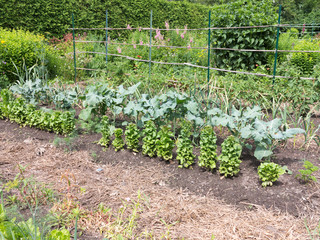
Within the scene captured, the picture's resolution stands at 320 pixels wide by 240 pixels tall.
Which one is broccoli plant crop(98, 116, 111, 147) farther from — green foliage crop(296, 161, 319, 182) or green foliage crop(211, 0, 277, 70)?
green foliage crop(211, 0, 277, 70)

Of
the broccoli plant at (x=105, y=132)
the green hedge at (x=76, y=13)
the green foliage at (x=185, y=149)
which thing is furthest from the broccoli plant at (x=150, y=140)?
the green hedge at (x=76, y=13)

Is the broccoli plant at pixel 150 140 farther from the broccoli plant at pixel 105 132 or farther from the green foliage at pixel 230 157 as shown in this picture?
the green foliage at pixel 230 157

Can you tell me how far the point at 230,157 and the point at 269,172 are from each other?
0.37 metres

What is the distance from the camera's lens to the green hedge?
8.52 meters

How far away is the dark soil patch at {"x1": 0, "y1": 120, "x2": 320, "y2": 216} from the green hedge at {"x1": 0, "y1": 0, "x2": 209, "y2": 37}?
16.4ft

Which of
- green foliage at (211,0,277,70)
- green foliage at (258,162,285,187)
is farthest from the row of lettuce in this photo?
green foliage at (211,0,277,70)

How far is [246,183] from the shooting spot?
273 centimetres

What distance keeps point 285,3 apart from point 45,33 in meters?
25.3

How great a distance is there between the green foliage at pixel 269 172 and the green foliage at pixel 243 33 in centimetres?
406

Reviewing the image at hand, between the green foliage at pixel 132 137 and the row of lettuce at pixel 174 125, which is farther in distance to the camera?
the green foliage at pixel 132 137

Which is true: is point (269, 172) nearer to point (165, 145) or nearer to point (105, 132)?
point (165, 145)

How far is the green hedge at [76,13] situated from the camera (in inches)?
336

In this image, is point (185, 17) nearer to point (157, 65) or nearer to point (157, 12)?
point (157, 12)

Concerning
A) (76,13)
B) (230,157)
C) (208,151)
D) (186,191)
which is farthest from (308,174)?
(76,13)
